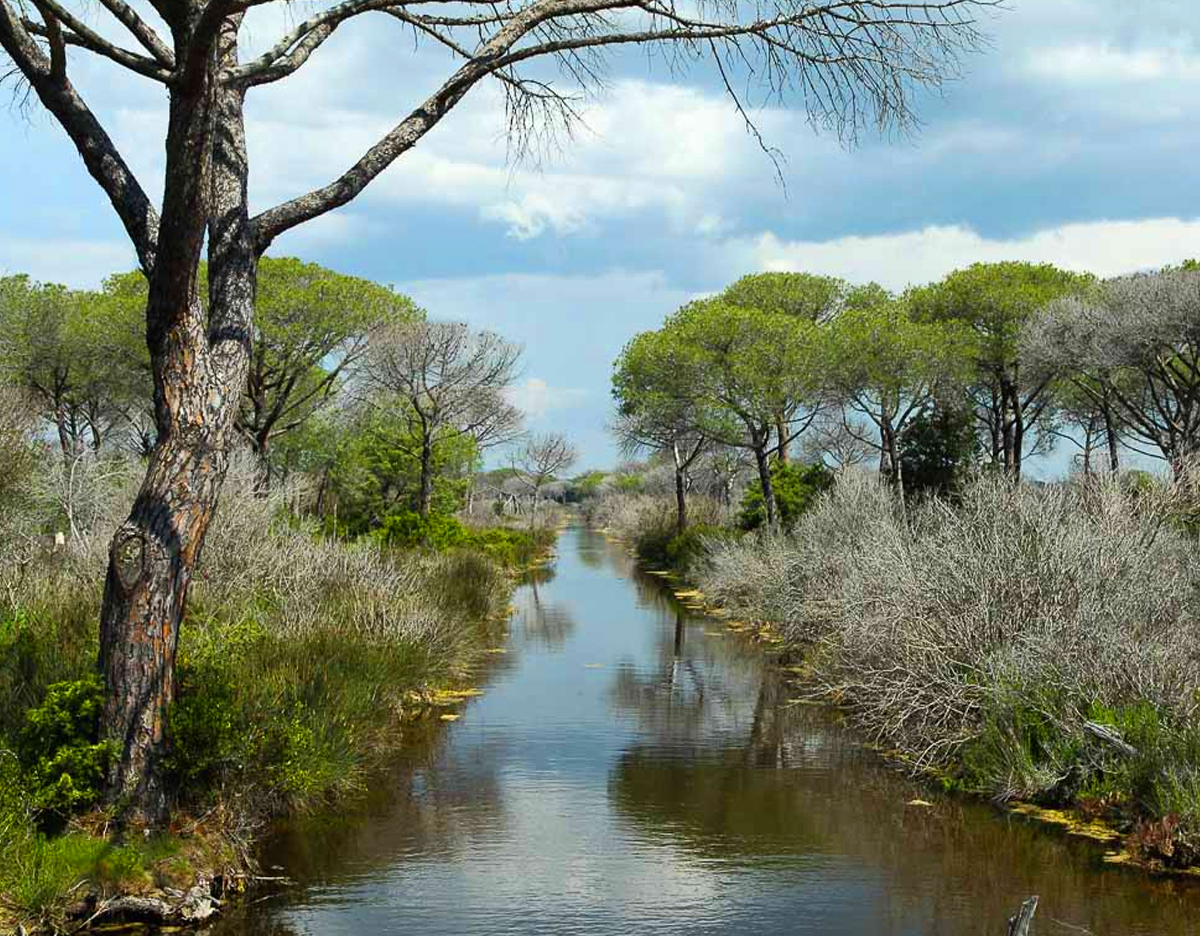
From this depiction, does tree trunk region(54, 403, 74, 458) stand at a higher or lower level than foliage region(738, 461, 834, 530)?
higher

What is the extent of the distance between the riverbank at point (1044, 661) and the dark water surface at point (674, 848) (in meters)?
0.48

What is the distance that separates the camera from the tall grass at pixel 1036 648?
10398 millimetres

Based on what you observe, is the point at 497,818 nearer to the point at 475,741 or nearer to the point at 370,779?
the point at 370,779

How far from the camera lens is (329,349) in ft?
118

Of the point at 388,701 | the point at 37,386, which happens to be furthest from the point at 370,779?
the point at 37,386

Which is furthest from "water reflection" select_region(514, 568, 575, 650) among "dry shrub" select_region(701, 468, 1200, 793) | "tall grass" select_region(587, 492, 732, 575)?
"dry shrub" select_region(701, 468, 1200, 793)

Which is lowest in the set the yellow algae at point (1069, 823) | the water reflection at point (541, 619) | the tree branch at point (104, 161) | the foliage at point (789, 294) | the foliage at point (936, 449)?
the water reflection at point (541, 619)

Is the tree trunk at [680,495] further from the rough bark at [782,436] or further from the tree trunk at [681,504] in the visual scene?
the rough bark at [782,436]

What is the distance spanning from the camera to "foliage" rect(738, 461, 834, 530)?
33.9m

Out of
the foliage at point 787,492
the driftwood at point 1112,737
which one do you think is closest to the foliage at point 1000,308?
the foliage at point 787,492

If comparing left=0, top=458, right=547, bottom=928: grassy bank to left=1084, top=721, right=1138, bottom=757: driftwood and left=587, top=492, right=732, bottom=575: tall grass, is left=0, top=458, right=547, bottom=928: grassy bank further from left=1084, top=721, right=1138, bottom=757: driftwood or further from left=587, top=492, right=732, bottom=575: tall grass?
left=587, top=492, right=732, bottom=575: tall grass

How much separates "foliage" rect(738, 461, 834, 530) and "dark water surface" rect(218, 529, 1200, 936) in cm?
1799

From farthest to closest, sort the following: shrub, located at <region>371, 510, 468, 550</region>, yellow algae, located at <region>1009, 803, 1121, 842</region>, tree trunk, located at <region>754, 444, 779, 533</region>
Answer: tree trunk, located at <region>754, 444, 779, 533</region>, shrub, located at <region>371, 510, 468, 550</region>, yellow algae, located at <region>1009, 803, 1121, 842</region>

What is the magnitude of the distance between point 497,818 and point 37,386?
32.8 metres
